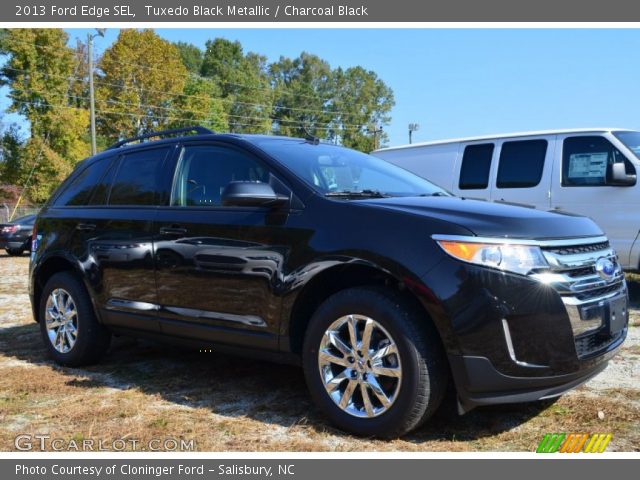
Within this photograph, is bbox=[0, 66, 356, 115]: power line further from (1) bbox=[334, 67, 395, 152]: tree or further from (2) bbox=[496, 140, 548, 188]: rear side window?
(2) bbox=[496, 140, 548, 188]: rear side window

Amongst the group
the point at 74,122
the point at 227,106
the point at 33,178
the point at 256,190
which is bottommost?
the point at 256,190

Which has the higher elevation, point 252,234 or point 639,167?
point 639,167

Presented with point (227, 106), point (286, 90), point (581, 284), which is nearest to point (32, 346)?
point (581, 284)

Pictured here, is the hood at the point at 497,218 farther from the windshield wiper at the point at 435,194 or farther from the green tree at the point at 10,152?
the green tree at the point at 10,152

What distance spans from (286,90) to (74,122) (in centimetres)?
4159

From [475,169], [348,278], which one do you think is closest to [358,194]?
[348,278]

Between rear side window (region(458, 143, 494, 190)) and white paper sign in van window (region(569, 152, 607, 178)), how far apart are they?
1.05 m

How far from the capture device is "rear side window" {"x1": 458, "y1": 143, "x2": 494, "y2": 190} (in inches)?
309

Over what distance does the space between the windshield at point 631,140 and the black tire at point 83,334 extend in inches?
229

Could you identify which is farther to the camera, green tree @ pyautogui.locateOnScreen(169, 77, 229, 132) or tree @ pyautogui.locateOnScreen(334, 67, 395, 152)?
tree @ pyautogui.locateOnScreen(334, 67, 395, 152)

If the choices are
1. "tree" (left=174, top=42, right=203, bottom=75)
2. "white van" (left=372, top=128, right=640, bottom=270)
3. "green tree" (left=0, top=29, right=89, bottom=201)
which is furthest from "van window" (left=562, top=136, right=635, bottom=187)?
"tree" (left=174, top=42, right=203, bottom=75)

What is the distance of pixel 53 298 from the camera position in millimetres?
5152

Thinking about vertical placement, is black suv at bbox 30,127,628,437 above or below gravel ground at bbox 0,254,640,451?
above
